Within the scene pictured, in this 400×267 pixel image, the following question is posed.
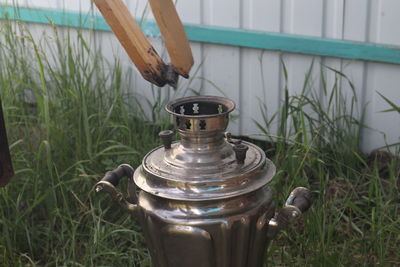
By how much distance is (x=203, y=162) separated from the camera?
8.50 feet

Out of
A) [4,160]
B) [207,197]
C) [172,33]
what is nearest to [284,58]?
[172,33]

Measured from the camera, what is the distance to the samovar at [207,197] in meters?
2.50

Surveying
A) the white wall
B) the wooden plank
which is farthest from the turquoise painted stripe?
the wooden plank

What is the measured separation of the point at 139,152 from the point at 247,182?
56.0 inches

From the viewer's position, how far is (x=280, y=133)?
3896mm

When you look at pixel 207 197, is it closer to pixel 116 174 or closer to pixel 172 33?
pixel 116 174

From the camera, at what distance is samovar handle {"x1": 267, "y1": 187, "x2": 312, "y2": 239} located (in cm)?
256

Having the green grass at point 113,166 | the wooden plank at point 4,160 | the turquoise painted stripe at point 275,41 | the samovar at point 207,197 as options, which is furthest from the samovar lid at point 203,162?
the turquoise painted stripe at point 275,41

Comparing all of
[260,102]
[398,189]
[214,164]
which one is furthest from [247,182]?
[260,102]

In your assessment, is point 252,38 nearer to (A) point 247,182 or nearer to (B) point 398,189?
(B) point 398,189

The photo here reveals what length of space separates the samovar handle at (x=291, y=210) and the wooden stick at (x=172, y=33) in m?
0.69

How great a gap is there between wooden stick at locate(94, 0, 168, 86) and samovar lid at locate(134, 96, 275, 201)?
18 centimetres

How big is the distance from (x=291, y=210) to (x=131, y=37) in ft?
2.92

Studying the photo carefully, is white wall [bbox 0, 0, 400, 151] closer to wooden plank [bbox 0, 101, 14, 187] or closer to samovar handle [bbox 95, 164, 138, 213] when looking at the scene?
samovar handle [bbox 95, 164, 138, 213]
